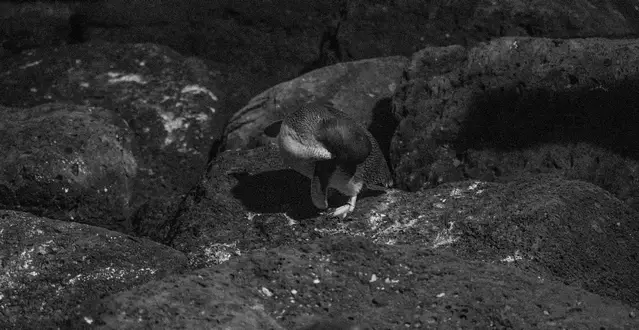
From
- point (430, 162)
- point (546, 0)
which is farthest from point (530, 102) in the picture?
point (546, 0)

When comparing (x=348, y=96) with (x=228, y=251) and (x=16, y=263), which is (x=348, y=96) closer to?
(x=228, y=251)

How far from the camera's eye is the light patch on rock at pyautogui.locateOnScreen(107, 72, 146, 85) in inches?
379

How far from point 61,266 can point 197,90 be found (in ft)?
13.3

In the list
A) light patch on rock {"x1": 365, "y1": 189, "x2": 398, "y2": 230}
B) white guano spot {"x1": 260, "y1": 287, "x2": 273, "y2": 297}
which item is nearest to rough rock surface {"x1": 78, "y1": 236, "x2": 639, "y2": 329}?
white guano spot {"x1": 260, "y1": 287, "x2": 273, "y2": 297}

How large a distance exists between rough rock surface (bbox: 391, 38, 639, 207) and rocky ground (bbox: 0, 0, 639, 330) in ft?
0.05

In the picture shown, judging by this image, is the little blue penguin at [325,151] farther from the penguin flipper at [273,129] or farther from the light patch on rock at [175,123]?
the light patch on rock at [175,123]

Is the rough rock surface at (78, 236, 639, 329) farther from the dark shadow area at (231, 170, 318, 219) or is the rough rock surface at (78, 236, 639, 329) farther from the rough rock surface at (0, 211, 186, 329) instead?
the dark shadow area at (231, 170, 318, 219)

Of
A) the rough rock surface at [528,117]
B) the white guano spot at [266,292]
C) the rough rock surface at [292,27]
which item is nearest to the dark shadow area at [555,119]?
the rough rock surface at [528,117]

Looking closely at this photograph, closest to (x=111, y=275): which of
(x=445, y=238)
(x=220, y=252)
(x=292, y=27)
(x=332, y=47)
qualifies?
(x=220, y=252)

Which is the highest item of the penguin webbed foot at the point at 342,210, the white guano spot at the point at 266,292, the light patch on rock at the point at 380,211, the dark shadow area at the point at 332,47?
the white guano spot at the point at 266,292

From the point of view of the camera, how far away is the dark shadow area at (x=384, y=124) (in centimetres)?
820

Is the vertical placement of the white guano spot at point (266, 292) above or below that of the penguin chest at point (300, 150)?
above

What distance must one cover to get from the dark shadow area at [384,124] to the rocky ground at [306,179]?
26mm

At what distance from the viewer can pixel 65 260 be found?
5824mm
